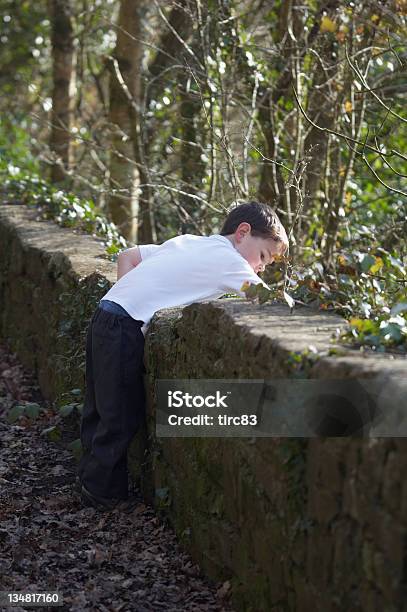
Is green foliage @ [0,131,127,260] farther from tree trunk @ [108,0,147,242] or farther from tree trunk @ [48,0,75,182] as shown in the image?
tree trunk @ [48,0,75,182]

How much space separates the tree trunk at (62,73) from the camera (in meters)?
11.1

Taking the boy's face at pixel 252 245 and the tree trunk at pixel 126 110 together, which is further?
the tree trunk at pixel 126 110

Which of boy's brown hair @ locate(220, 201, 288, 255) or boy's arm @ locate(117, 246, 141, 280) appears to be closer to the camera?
boy's brown hair @ locate(220, 201, 288, 255)

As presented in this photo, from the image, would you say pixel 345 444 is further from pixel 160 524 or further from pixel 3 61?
pixel 3 61

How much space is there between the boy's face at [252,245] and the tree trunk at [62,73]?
693cm

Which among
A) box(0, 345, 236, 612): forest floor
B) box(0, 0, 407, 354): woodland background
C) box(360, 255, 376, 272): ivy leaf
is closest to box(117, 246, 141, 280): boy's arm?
box(0, 0, 407, 354): woodland background

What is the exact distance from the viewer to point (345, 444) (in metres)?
2.58

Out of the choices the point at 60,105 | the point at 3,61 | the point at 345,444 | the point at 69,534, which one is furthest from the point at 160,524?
the point at 3,61

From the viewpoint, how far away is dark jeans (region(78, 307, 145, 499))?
14.0ft

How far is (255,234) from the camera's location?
4.30 meters

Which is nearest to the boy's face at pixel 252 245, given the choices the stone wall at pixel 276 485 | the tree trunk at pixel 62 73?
the stone wall at pixel 276 485

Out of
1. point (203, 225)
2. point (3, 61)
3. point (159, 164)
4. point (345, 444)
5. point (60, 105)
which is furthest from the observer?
point (3, 61)

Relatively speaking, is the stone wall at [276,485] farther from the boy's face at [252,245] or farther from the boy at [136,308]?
the boy's face at [252,245]

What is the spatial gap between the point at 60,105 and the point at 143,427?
7856 mm
